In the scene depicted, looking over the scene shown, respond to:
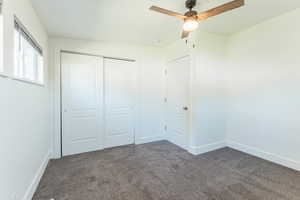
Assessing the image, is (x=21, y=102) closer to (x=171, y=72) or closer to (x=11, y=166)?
(x=11, y=166)

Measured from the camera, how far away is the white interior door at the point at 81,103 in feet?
10.2

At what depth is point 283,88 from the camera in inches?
98.8

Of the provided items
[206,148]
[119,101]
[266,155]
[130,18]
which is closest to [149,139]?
[119,101]

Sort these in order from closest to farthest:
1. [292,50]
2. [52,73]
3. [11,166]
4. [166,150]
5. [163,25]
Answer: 1. [11,166]
2. [292,50]
3. [163,25]
4. [52,73]
5. [166,150]

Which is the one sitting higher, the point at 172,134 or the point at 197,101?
the point at 197,101

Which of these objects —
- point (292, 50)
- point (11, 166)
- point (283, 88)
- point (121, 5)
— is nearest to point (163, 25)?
point (121, 5)

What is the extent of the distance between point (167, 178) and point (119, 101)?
1.98 meters

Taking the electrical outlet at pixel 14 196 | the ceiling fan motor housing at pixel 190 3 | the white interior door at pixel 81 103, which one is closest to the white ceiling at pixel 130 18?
the ceiling fan motor housing at pixel 190 3

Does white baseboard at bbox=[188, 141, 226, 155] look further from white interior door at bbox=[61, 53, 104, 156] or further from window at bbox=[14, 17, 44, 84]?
window at bbox=[14, 17, 44, 84]

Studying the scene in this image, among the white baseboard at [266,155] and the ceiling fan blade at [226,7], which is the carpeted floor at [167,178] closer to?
the white baseboard at [266,155]

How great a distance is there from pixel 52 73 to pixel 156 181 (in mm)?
2674

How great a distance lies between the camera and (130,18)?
244 cm

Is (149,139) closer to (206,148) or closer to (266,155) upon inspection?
(206,148)

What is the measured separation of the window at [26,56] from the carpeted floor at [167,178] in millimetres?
1481
